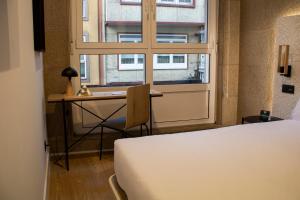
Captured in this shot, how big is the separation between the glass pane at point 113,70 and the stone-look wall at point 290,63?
1.70 m

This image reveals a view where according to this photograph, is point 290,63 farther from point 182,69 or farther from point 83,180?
point 83,180

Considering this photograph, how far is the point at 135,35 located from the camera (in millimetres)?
3971

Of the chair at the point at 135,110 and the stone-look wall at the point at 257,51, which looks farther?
the stone-look wall at the point at 257,51

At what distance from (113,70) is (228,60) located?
163 centimetres

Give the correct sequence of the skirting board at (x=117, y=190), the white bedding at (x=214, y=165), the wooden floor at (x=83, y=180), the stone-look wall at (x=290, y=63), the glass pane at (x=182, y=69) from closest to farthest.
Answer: the white bedding at (x=214, y=165)
the skirting board at (x=117, y=190)
the wooden floor at (x=83, y=180)
the stone-look wall at (x=290, y=63)
the glass pane at (x=182, y=69)

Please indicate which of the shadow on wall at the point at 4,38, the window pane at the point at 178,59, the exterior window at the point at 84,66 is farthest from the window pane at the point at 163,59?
the shadow on wall at the point at 4,38

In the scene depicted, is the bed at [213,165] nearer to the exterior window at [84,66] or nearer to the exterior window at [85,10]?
the exterior window at [84,66]

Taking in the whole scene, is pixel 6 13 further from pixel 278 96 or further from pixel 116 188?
pixel 278 96

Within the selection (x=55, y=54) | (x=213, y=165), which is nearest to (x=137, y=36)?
(x=55, y=54)

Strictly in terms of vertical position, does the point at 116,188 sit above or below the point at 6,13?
below

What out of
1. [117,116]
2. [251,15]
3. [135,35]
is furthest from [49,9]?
[251,15]

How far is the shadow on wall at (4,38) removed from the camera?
38.6 inches

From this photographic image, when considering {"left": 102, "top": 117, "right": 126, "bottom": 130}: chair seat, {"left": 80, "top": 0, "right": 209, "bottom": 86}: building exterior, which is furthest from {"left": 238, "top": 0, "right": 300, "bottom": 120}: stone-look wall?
{"left": 102, "top": 117, "right": 126, "bottom": 130}: chair seat

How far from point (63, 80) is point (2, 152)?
280cm
